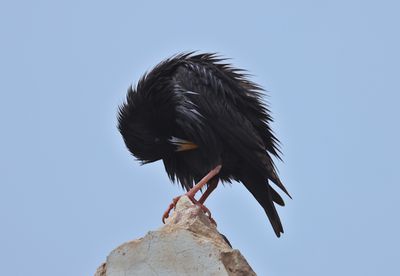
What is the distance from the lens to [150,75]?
8.60m

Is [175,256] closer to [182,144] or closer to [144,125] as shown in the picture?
[182,144]

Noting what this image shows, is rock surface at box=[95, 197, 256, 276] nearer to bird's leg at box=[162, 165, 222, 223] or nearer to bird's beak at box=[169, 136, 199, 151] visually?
bird's leg at box=[162, 165, 222, 223]

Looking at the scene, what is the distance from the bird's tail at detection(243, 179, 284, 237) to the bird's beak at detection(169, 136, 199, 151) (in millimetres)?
705

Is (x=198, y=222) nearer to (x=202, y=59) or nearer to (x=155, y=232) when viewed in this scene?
(x=155, y=232)

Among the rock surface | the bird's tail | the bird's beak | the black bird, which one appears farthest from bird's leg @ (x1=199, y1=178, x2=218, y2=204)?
the rock surface

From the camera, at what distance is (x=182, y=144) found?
28.0 feet

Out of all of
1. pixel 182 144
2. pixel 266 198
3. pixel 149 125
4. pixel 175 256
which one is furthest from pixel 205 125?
pixel 175 256

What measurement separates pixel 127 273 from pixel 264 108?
112 inches

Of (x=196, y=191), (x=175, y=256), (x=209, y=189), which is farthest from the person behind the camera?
(x=209, y=189)

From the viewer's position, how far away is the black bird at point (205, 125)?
8.37 meters

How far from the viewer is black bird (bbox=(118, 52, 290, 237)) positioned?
837cm

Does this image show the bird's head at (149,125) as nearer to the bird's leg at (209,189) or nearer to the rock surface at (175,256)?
the bird's leg at (209,189)

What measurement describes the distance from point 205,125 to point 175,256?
84.8 inches

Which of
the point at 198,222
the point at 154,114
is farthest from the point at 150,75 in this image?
the point at 198,222
